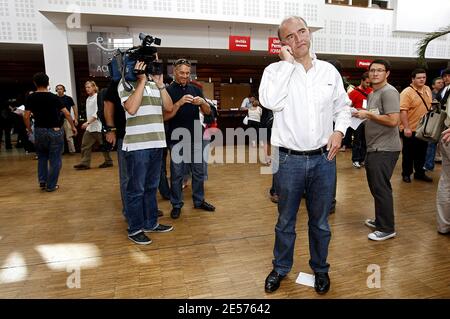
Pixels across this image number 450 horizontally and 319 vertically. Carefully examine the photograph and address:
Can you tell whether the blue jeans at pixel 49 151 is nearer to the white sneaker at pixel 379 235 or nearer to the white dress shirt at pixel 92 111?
the white dress shirt at pixel 92 111

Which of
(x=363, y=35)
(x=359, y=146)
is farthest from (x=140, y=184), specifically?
(x=363, y=35)

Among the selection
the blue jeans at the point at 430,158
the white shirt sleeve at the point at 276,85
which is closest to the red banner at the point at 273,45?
the blue jeans at the point at 430,158

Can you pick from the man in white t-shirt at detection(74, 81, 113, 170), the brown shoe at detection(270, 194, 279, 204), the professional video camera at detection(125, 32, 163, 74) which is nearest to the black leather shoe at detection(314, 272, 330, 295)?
the brown shoe at detection(270, 194, 279, 204)

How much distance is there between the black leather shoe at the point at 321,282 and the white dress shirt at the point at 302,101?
2.86 feet

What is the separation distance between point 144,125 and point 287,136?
4.28 ft

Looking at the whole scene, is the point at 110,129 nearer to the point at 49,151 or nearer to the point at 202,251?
the point at 202,251

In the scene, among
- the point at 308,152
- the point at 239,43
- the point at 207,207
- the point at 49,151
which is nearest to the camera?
the point at 308,152

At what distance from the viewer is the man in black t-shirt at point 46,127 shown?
→ 4.48 metres

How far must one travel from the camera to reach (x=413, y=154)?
488cm

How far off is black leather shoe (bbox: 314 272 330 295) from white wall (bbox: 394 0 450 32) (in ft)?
32.1

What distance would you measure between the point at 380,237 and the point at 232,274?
146 cm

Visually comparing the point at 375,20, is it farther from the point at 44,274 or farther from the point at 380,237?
the point at 44,274

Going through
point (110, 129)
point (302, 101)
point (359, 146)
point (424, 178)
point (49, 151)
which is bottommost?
point (424, 178)

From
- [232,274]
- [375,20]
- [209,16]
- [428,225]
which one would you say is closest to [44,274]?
[232,274]
